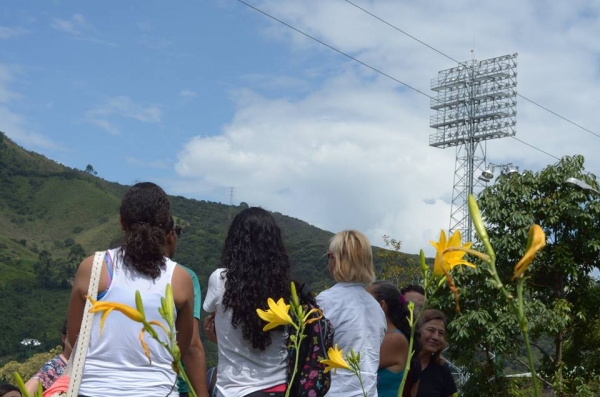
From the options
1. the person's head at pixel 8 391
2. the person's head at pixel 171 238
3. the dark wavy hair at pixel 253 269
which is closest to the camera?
the person's head at pixel 171 238

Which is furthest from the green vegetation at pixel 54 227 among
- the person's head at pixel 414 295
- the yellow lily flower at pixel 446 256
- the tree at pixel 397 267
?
the yellow lily flower at pixel 446 256

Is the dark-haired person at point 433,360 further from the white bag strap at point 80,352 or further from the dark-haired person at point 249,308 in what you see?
the white bag strap at point 80,352

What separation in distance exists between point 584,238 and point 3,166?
89752mm

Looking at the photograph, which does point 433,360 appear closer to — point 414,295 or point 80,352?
point 414,295

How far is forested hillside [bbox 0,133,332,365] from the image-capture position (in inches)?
2430

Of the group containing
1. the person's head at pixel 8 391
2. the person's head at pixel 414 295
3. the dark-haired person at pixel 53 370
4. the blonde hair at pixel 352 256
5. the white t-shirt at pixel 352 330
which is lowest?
the person's head at pixel 8 391

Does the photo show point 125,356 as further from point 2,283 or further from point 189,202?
point 189,202

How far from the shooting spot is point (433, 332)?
11.5 ft

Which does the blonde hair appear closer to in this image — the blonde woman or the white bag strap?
the blonde woman

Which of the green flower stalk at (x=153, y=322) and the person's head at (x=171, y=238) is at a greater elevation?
the person's head at (x=171, y=238)

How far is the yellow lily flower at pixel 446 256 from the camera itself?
2.87ft

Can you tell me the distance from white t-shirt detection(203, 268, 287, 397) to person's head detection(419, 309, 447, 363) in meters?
1.26

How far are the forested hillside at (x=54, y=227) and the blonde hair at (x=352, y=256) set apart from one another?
53.0 m

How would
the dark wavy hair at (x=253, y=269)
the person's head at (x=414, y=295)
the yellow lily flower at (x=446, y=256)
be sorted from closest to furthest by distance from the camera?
the yellow lily flower at (x=446, y=256) < the dark wavy hair at (x=253, y=269) < the person's head at (x=414, y=295)
